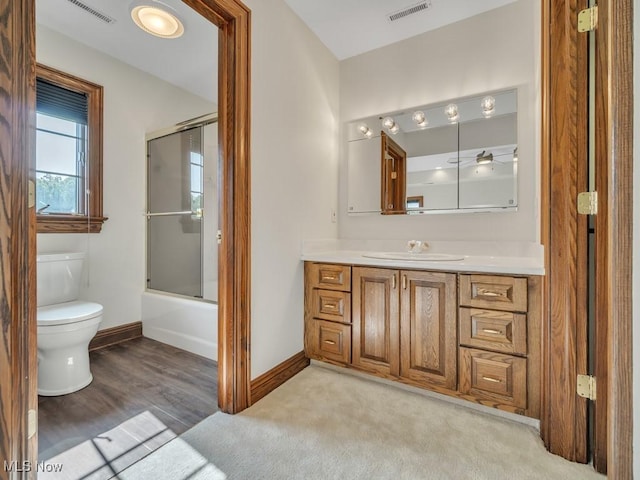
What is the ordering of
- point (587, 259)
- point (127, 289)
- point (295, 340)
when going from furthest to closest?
point (127, 289) → point (295, 340) → point (587, 259)

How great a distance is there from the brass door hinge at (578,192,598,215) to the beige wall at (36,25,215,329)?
127 inches

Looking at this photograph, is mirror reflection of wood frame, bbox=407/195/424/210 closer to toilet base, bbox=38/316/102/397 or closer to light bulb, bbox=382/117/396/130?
light bulb, bbox=382/117/396/130

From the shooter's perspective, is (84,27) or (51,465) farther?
(84,27)

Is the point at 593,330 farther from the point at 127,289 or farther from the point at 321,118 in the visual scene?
the point at 127,289

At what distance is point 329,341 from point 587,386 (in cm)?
136

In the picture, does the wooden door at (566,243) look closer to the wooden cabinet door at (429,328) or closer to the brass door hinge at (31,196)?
the wooden cabinet door at (429,328)


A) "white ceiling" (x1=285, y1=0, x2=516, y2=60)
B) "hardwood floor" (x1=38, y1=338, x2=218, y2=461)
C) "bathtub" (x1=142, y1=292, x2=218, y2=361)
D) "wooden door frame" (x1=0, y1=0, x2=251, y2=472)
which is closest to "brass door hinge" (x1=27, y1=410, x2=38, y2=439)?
"wooden door frame" (x1=0, y1=0, x2=251, y2=472)

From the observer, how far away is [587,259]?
125 centimetres

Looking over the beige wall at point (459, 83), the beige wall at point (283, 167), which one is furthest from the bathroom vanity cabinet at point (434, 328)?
the beige wall at point (459, 83)

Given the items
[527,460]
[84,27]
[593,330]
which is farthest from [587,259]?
[84,27]

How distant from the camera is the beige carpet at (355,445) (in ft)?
3.99

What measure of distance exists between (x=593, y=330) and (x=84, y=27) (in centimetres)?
369

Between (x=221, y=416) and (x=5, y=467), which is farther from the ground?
(x=5, y=467)

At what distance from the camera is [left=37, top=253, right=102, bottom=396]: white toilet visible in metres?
1.75
